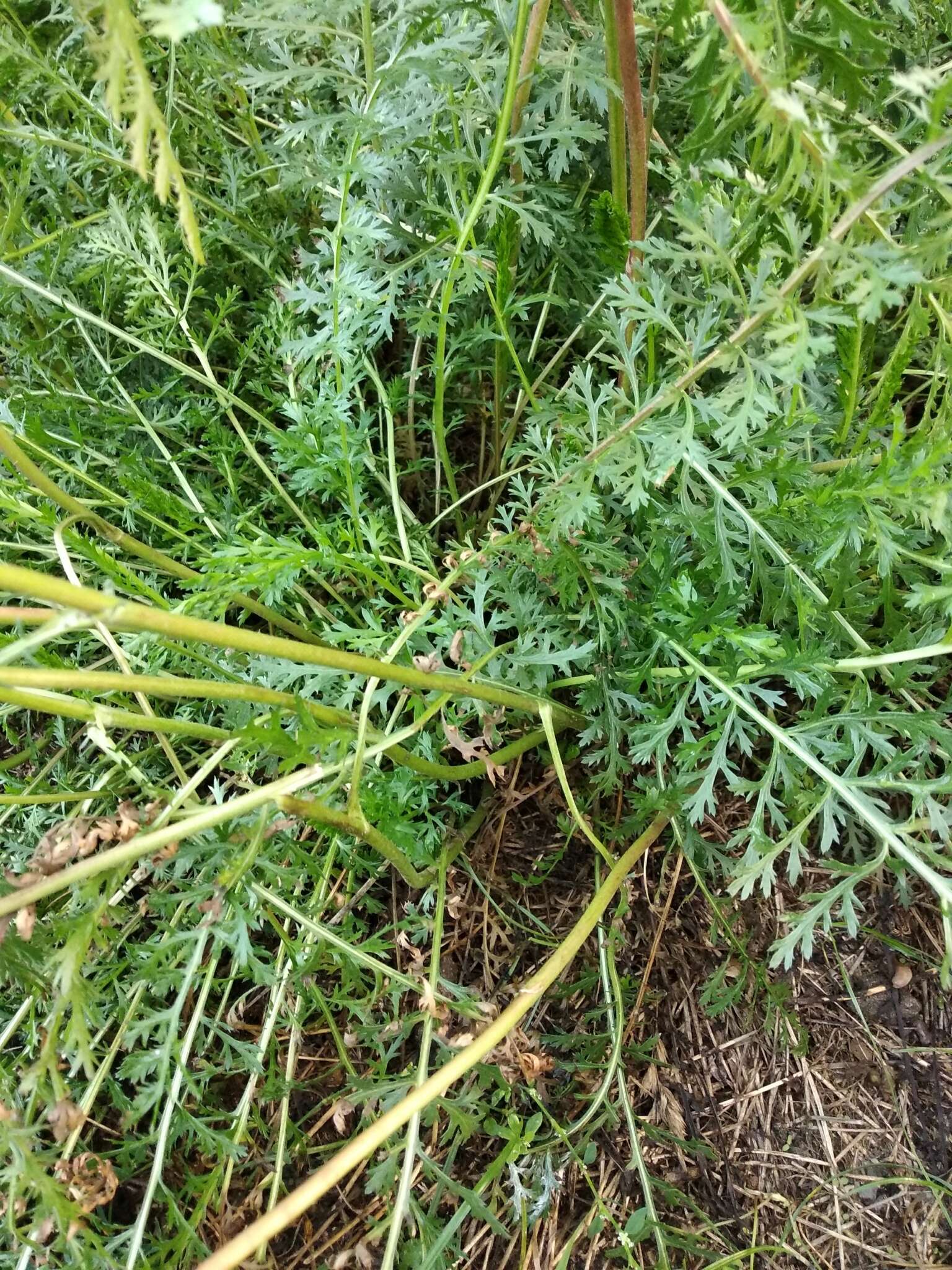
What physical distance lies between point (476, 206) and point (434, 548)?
1.83ft

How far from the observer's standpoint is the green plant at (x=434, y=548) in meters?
0.90

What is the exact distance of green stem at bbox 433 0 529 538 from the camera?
961 mm

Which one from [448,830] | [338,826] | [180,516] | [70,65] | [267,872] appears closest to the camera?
[338,826]

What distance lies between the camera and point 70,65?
1.65 metres

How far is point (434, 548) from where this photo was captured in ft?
4.93

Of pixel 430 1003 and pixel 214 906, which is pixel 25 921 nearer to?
pixel 214 906

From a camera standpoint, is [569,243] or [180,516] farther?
[569,243]

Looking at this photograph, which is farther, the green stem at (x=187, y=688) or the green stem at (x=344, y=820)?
the green stem at (x=344, y=820)

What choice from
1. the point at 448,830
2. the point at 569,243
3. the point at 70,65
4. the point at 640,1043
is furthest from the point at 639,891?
the point at 70,65

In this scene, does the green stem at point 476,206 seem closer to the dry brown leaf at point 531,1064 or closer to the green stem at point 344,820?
the green stem at point 344,820

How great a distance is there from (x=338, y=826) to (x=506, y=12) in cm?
120

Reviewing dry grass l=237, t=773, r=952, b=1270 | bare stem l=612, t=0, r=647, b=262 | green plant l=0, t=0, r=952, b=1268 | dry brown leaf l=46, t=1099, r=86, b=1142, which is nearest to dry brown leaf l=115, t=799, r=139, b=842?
green plant l=0, t=0, r=952, b=1268

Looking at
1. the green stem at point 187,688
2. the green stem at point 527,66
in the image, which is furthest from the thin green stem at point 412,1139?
the green stem at point 527,66

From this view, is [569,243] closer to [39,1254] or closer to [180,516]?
[180,516]
